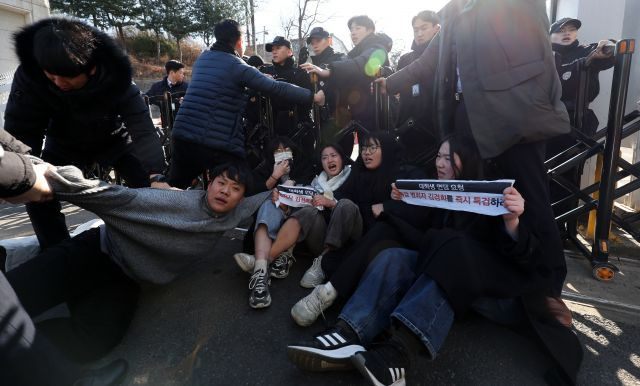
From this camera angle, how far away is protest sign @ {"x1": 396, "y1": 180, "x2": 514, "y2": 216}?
1.85 m

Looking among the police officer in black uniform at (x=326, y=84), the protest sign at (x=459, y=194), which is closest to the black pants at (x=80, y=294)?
the protest sign at (x=459, y=194)

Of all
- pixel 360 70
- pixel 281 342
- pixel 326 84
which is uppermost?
pixel 360 70

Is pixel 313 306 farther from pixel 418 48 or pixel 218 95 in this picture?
pixel 418 48

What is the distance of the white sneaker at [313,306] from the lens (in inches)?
87.5

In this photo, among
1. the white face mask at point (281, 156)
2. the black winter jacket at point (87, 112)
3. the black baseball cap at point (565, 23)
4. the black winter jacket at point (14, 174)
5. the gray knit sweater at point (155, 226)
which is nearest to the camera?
the black winter jacket at point (14, 174)

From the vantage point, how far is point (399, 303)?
189 centimetres

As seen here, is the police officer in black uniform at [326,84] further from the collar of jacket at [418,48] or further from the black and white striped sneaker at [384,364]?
the black and white striped sneaker at [384,364]

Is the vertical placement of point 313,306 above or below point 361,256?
below

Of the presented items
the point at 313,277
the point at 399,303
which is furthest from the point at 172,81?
the point at 399,303

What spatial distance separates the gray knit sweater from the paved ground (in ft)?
1.07

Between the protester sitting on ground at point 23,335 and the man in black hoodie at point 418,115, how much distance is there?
2.48 metres

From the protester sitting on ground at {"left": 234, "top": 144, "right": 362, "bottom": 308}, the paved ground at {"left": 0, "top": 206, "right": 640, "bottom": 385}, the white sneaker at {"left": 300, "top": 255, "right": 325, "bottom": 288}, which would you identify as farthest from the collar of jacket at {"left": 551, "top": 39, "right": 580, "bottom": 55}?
the white sneaker at {"left": 300, "top": 255, "right": 325, "bottom": 288}

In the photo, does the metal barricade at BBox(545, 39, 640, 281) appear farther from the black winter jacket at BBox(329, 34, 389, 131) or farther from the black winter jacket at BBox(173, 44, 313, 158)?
the black winter jacket at BBox(173, 44, 313, 158)

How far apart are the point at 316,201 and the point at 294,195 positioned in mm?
175
